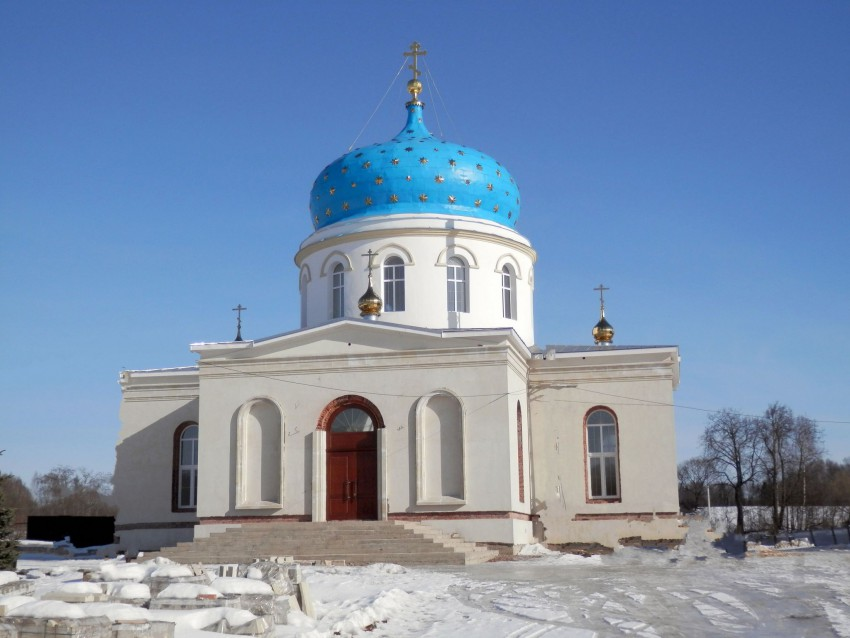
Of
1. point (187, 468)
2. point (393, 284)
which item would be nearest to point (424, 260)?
point (393, 284)

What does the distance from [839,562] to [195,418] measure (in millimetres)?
16966

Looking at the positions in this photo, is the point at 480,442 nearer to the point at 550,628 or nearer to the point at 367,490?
the point at 367,490

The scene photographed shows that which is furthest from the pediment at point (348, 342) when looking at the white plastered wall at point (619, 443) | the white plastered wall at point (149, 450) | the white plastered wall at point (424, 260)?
the white plastered wall at point (149, 450)

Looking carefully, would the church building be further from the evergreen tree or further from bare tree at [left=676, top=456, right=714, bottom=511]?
bare tree at [left=676, top=456, right=714, bottom=511]

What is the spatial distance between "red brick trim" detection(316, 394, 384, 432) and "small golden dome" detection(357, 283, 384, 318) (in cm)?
305

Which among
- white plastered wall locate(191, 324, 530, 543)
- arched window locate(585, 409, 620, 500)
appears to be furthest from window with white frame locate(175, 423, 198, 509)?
arched window locate(585, 409, 620, 500)

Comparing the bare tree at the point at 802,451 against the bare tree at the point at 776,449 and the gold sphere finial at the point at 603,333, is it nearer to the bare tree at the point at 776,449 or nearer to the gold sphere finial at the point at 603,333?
the bare tree at the point at 776,449

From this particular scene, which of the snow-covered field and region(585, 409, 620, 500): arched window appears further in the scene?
region(585, 409, 620, 500): arched window

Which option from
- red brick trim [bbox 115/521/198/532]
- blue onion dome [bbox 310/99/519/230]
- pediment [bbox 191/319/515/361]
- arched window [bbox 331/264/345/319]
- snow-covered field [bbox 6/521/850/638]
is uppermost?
blue onion dome [bbox 310/99/519/230]

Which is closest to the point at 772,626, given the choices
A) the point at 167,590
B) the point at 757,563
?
the point at 167,590

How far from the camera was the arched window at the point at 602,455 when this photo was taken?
26.2 m

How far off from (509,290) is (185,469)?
10.1 meters

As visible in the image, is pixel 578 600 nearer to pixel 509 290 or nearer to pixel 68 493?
pixel 509 290

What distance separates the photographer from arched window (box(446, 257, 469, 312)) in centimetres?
2781
